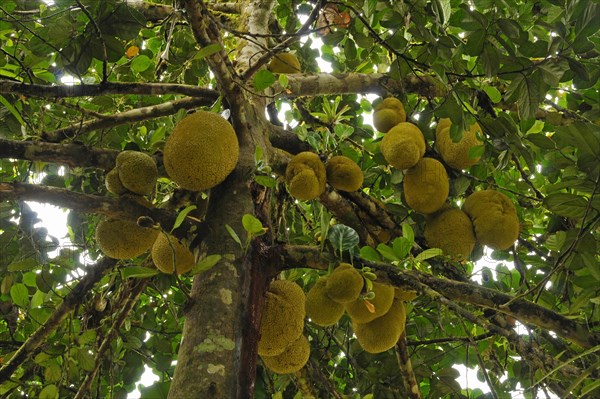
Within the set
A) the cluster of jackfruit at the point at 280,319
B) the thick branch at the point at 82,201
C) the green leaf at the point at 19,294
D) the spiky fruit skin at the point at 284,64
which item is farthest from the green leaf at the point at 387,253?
the spiky fruit skin at the point at 284,64

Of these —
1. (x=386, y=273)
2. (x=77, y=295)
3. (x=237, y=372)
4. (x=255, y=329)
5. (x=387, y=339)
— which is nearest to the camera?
(x=237, y=372)

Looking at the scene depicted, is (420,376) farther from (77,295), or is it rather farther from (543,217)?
(77,295)

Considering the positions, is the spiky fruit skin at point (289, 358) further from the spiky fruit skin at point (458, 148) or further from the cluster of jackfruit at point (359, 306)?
the spiky fruit skin at point (458, 148)

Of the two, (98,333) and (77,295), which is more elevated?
(77,295)

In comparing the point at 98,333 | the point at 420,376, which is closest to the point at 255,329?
the point at 98,333

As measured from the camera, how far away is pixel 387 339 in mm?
1568

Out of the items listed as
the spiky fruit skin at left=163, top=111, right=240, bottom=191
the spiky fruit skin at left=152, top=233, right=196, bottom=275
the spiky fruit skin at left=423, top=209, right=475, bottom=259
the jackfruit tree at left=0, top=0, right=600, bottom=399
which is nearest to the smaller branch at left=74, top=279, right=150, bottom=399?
the jackfruit tree at left=0, top=0, right=600, bottom=399

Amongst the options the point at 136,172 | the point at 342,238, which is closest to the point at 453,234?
the point at 342,238

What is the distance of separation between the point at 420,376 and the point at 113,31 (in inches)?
64.2

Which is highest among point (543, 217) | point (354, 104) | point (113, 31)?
point (113, 31)

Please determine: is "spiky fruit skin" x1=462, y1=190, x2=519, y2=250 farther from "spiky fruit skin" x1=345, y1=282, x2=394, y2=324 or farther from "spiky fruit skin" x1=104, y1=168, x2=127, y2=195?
"spiky fruit skin" x1=104, y1=168, x2=127, y2=195

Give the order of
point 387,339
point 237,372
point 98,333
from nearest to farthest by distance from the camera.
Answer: point 237,372 < point 387,339 < point 98,333

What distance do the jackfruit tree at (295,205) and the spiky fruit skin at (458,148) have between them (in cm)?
1

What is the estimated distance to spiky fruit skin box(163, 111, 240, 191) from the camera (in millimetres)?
1325
